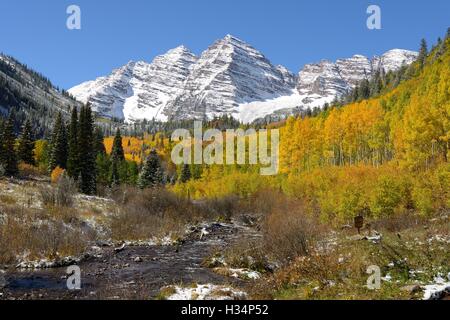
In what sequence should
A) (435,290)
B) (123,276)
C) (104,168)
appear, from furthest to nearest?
(104,168)
(123,276)
(435,290)

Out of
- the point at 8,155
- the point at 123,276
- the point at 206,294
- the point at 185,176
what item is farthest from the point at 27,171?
the point at 206,294

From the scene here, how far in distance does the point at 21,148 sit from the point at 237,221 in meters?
38.6

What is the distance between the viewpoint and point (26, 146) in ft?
227

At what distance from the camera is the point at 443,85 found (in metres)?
50.4

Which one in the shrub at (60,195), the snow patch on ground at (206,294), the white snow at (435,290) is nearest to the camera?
the white snow at (435,290)

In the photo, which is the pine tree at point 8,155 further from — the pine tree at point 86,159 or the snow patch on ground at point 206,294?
the snow patch on ground at point 206,294

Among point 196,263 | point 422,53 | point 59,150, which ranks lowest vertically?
point 196,263

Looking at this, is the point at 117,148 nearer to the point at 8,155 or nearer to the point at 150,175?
the point at 150,175

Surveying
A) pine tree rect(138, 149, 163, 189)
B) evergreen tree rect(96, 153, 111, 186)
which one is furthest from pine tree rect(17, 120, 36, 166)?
pine tree rect(138, 149, 163, 189)

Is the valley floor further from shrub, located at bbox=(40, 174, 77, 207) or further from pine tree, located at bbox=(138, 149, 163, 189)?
pine tree, located at bbox=(138, 149, 163, 189)

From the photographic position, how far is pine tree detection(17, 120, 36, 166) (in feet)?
224

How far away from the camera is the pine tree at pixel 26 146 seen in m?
68.1

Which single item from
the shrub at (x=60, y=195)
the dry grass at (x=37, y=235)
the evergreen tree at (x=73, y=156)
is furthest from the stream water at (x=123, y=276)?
the evergreen tree at (x=73, y=156)

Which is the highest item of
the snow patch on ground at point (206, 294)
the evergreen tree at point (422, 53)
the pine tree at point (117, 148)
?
the evergreen tree at point (422, 53)
